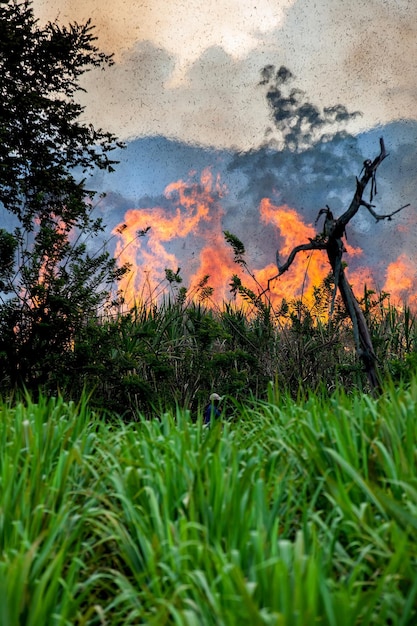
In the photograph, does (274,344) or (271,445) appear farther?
(274,344)

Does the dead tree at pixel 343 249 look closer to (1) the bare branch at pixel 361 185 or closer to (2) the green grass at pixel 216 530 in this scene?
(1) the bare branch at pixel 361 185

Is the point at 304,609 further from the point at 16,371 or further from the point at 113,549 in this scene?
the point at 16,371

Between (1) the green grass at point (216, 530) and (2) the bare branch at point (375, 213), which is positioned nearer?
(1) the green grass at point (216, 530)

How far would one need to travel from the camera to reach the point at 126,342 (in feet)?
30.6

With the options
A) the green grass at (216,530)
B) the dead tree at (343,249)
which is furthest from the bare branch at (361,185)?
the green grass at (216,530)

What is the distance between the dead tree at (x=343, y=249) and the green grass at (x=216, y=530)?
2.48 meters

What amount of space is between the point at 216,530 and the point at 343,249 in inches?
172

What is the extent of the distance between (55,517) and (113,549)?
31 centimetres

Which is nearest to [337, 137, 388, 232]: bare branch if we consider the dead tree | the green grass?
the dead tree

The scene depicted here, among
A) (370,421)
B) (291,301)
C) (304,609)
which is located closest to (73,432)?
(370,421)

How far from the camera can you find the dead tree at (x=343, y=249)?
19.5 ft

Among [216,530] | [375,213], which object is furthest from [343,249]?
[216,530]

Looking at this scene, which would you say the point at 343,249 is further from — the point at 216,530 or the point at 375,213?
the point at 216,530

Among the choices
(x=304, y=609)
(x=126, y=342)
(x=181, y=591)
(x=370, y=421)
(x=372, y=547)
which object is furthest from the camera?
(x=126, y=342)
